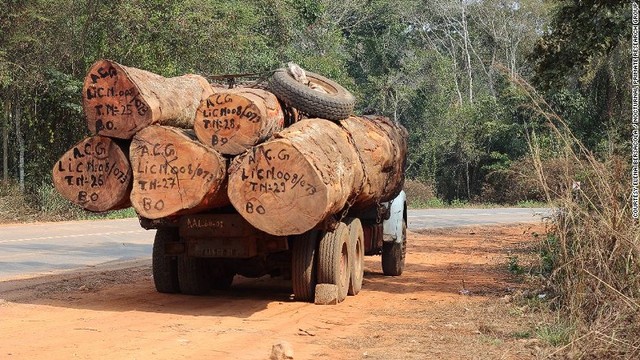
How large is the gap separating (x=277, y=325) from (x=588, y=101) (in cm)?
3321

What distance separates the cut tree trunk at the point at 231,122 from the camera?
9.48 m

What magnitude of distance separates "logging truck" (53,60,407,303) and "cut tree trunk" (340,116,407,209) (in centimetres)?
25

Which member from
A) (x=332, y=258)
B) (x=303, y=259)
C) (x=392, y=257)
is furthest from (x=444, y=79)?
(x=303, y=259)

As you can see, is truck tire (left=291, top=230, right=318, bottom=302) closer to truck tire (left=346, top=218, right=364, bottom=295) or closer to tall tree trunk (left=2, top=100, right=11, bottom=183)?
truck tire (left=346, top=218, right=364, bottom=295)

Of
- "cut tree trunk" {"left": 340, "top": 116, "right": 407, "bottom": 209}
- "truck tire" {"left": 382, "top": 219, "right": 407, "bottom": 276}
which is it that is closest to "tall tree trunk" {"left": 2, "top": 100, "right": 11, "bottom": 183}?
"truck tire" {"left": 382, "top": 219, "right": 407, "bottom": 276}

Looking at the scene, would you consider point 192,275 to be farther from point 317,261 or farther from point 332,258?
point 332,258

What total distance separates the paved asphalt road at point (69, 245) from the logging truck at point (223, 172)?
12.3 feet

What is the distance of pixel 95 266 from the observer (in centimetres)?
1480

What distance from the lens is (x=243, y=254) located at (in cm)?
1011

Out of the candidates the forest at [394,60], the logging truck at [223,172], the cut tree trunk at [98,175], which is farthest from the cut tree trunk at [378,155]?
the cut tree trunk at [98,175]

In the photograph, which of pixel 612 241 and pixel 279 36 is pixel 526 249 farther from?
pixel 279 36

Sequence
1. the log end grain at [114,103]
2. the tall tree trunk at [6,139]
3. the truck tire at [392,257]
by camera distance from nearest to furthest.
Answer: the log end grain at [114,103], the truck tire at [392,257], the tall tree trunk at [6,139]

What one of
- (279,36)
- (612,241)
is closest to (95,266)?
(612,241)

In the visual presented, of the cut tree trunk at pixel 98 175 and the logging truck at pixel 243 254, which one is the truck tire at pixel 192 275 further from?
the cut tree trunk at pixel 98 175
